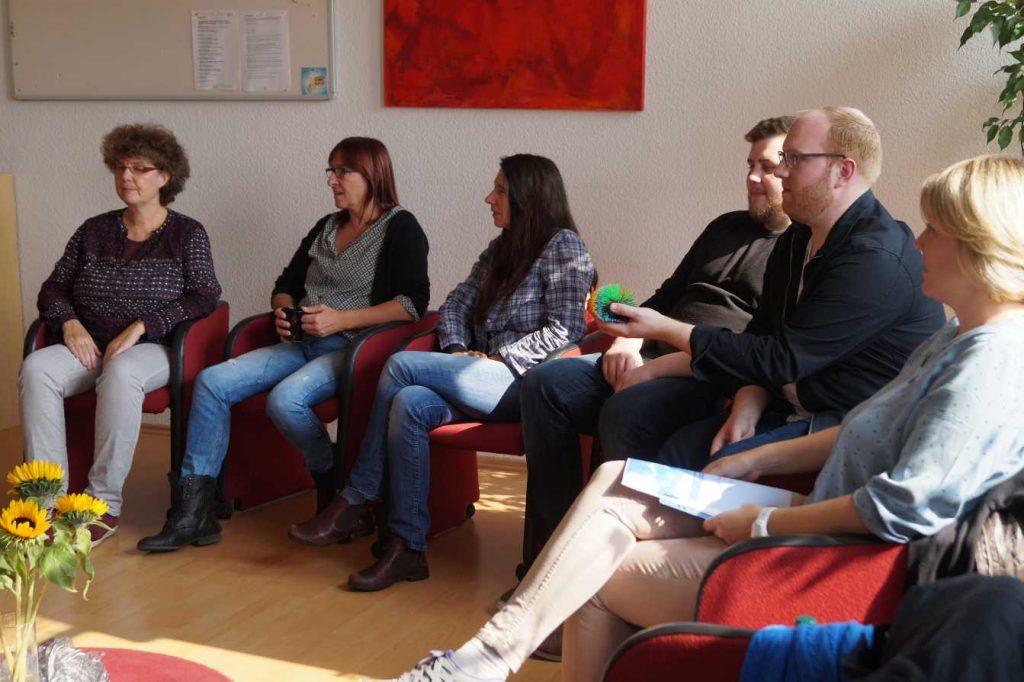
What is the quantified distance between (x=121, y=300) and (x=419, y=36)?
1.43 metres

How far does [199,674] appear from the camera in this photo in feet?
6.56

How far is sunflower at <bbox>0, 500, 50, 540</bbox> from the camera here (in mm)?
1764

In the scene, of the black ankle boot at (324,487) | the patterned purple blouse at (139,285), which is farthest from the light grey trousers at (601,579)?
the patterned purple blouse at (139,285)

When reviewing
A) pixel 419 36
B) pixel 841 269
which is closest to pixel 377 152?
pixel 419 36

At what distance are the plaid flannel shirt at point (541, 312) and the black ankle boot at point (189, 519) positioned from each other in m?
0.89

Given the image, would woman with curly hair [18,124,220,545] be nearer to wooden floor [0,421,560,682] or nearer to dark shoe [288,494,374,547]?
wooden floor [0,421,560,682]

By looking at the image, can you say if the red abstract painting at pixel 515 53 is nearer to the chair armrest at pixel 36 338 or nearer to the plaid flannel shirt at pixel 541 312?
the plaid flannel shirt at pixel 541 312

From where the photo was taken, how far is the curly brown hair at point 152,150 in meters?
3.87

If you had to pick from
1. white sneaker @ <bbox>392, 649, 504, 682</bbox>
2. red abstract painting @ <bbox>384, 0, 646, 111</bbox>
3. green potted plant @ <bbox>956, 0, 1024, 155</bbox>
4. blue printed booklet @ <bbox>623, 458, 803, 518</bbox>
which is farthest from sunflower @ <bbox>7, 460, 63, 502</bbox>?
red abstract painting @ <bbox>384, 0, 646, 111</bbox>

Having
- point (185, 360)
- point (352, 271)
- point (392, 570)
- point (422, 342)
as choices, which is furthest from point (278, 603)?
point (352, 271)

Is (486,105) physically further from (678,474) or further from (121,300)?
(678,474)

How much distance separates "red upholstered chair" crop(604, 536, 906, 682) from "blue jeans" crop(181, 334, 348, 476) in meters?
1.97

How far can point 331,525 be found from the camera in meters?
3.36

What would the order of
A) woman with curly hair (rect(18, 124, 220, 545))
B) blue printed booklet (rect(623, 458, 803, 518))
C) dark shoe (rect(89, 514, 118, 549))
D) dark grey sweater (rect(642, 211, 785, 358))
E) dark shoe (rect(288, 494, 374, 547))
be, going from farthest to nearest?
woman with curly hair (rect(18, 124, 220, 545)) < dark shoe (rect(89, 514, 118, 549)) < dark shoe (rect(288, 494, 374, 547)) < dark grey sweater (rect(642, 211, 785, 358)) < blue printed booklet (rect(623, 458, 803, 518))
